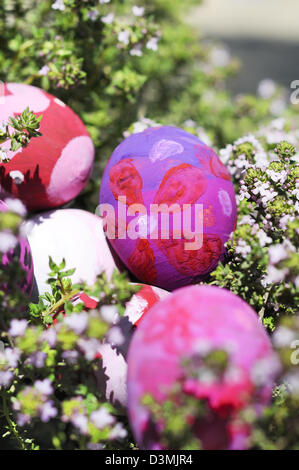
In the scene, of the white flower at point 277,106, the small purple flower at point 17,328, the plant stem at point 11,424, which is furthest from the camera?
the white flower at point 277,106

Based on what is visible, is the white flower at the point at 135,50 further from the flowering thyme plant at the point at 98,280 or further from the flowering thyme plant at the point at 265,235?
the flowering thyme plant at the point at 265,235

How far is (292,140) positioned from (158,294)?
1.30 m

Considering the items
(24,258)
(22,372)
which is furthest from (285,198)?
(22,372)

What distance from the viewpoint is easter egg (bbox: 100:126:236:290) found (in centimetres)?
197

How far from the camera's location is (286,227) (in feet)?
6.36

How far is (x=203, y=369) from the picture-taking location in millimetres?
1261

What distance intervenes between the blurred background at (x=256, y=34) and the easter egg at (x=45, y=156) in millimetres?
4931

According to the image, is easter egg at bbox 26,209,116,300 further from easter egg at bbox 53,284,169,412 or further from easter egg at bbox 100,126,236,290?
easter egg at bbox 53,284,169,412

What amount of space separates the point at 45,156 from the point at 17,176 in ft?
0.54

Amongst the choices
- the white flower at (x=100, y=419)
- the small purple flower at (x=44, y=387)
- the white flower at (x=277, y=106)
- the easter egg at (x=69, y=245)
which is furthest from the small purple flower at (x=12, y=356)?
the white flower at (x=277, y=106)

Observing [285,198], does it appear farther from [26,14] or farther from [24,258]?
[26,14]

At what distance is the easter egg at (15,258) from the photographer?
4.88 feet

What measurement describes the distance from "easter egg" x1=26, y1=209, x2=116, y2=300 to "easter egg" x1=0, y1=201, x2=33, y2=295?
0.65 ft

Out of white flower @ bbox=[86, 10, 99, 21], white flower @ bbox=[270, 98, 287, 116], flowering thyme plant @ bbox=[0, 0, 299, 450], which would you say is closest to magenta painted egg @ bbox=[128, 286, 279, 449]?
flowering thyme plant @ bbox=[0, 0, 299, 450]
